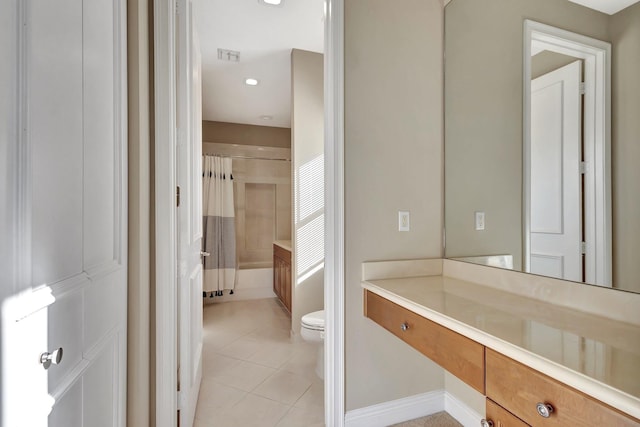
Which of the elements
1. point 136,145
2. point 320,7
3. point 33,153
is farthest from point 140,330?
point 320,7

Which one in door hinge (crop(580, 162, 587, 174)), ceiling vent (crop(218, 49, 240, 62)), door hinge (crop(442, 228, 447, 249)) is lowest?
door hinge (crop(442, 228, 447, 249))

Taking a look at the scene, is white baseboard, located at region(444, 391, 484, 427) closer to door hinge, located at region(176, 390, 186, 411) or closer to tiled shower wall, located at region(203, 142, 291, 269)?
door hinge, located at region(176, 390, 186, 411)

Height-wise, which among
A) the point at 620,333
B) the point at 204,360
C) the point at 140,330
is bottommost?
the point at 204,360

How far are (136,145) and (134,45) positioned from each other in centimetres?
38

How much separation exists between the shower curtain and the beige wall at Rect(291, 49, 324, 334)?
1.63 m

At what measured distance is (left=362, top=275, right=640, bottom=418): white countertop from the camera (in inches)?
24.8

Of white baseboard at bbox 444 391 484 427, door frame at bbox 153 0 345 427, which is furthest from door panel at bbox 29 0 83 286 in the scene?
white baseboard at bbox 444 391 484 427

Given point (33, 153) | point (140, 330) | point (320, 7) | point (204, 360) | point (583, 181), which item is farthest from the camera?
point (204, 360)

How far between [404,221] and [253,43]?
2015mm

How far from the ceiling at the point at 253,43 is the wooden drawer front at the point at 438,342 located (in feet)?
6.74

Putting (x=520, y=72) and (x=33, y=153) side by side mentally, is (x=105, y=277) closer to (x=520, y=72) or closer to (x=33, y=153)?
(x=33, y=153)

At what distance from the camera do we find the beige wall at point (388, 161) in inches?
61.9

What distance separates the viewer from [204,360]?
2.40 metres

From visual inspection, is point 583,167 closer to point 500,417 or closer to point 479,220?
point 479,220
